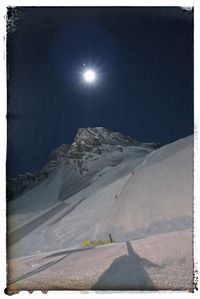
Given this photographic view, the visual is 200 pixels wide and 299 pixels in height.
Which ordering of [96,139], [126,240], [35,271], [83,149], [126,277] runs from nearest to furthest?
[126,277] < [35,271] < [126,240] < [83,149] < [96,139]

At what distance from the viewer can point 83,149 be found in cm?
3453

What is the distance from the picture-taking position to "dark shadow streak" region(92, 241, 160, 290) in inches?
78.0

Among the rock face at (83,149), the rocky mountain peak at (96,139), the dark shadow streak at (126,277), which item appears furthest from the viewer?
the rocky mountain peak at (96,139)

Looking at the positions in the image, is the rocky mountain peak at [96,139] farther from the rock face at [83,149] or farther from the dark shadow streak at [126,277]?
the dark shadow streak at [126,277]

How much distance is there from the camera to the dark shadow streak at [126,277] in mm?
1982

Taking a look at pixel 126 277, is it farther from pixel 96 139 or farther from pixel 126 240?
pixel 96 139

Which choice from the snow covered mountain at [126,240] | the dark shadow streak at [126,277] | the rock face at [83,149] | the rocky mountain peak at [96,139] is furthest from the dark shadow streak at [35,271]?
the rocky mountain peak at [96,139]

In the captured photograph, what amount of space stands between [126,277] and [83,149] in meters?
32.6

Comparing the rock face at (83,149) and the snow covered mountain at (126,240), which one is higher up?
the rock face at (83,149)

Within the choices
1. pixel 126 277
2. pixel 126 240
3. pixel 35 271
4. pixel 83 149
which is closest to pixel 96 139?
pixel 83 149

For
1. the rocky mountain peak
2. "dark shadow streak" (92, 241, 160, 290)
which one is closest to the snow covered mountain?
"dark shadow streak" (92, 241, 160, 290)

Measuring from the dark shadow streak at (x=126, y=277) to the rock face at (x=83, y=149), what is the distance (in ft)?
84.6
